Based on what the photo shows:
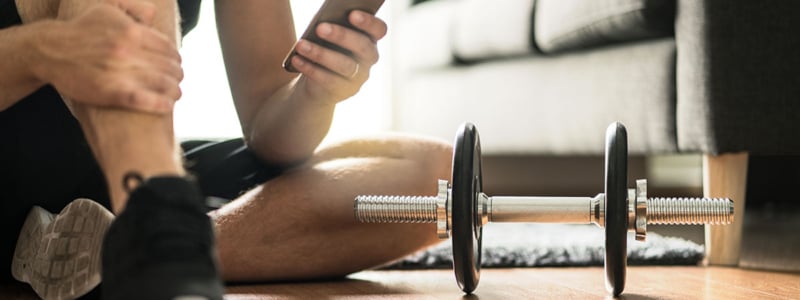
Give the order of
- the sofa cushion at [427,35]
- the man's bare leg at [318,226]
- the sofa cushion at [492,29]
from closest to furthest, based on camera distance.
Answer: the man's bare leg at [318,226]
the sofa cushion at [492,29]
the sofa cushion at [427,35]

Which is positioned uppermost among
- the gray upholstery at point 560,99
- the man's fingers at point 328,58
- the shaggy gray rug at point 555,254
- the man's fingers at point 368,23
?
the man's fingers at point 368,23

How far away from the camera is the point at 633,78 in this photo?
1155 millimetres

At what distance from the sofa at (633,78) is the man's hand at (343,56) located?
0.39 meters

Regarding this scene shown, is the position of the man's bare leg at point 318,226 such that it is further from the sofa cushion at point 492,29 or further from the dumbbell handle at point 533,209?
the sofa cushion at point 492,29

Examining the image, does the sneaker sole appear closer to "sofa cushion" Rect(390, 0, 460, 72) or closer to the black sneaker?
the black sneaker

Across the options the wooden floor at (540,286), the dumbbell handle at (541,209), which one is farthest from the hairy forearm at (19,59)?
the dumbbell handle at (541,209)

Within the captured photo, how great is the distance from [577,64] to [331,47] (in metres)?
0.57

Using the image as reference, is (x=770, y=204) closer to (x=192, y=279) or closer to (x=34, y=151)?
(x=34, y=151)

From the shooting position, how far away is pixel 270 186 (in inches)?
35.7

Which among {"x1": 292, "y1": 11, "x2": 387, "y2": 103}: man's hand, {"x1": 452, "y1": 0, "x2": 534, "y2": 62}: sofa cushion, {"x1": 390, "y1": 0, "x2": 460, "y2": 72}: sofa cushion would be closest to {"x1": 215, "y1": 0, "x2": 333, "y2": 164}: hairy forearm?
{"x1": 292, "y1": 11, "x2": 387, "y2": 103}: man's hand

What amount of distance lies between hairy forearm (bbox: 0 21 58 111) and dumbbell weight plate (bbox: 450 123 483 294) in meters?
0.28

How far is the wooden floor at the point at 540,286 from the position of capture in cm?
80

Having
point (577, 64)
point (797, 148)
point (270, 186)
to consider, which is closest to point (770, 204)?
point (577, 64)

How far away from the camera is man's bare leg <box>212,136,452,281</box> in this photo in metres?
0.88
